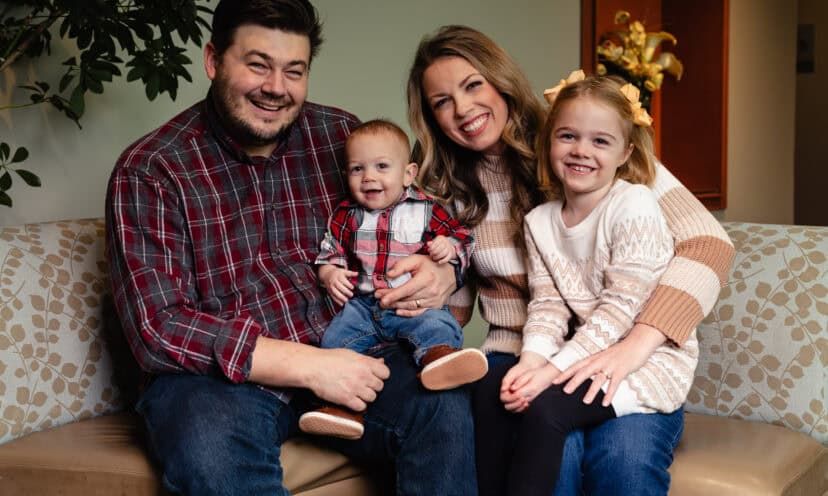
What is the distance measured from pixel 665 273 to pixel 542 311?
28 cm

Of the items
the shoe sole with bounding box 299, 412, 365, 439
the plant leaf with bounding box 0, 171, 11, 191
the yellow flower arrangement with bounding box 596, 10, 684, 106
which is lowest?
the shoe sole with bounding box 299, 412, 365, 439

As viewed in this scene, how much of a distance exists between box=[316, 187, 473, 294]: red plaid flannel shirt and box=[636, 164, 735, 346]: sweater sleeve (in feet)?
1.60

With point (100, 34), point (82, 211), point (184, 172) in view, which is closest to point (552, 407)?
Answer: point (184, 172)

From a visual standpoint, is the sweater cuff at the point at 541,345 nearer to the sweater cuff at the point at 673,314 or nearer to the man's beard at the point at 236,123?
the sweater cuff at the point at 673,314

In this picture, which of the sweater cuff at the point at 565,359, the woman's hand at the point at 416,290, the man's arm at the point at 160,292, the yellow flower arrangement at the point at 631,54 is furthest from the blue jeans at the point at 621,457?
the yellow flower arrangement at the point at 631,54

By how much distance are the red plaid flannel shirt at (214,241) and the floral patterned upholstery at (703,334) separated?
315 millimetres

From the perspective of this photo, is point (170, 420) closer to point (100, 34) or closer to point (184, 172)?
point (184, 172)

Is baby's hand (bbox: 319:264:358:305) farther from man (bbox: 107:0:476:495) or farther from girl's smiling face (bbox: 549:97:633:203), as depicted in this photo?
girl's smiling face (bbox: 549:97:633:203)

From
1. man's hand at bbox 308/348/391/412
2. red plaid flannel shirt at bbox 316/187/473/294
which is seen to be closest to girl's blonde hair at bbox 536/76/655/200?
red plaid flannel shirt at bbox 316/187/473/294

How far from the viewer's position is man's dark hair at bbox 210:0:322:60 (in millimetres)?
1953

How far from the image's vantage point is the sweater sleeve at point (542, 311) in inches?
75.5

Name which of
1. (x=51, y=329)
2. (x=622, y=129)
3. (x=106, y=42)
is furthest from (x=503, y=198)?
(x=51, y=329)

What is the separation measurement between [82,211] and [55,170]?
0.16 m

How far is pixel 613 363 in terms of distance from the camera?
1.78 metres
